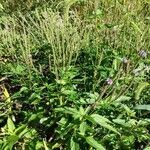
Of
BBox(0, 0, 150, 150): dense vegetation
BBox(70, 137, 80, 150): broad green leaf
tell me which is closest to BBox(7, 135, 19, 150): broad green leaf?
BBox(0, 0, 150, 150): dense vegetation

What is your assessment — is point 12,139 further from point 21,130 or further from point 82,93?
point 82,93

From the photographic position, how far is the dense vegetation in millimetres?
2020

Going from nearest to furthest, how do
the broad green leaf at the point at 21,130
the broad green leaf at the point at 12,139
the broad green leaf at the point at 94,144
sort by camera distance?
1. the broad green leaf at the point at 94,144
2. the broad green leaf at the point at 12,139
3. the broad green leaf at the point at 21,130

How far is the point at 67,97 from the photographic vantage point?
232cm

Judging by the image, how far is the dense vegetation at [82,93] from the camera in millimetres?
2020

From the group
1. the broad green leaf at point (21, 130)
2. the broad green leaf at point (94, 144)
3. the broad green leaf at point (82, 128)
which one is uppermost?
the broad green leaf at point (82, 128)

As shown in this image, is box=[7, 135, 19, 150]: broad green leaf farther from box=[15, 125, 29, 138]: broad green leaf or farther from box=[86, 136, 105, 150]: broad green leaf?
box=[86, 136, 105, 150]: broad green leaf

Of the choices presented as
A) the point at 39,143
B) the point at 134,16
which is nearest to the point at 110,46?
the point at 134,16

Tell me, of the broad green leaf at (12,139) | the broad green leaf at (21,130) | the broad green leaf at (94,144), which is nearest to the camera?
the broad green leaf at (94,144)

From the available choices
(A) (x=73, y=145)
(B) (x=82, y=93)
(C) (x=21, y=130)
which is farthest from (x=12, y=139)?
(B) (x=82, y=93)

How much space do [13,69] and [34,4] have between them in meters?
2.14

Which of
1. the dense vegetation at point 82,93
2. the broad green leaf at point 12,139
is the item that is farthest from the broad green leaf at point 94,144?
the broad green leaf at point 12,139

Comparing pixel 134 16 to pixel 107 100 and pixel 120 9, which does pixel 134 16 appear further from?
pixel 107 100

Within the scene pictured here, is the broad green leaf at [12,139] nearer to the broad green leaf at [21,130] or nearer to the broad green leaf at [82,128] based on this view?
the broad green leaf at [21,130]
